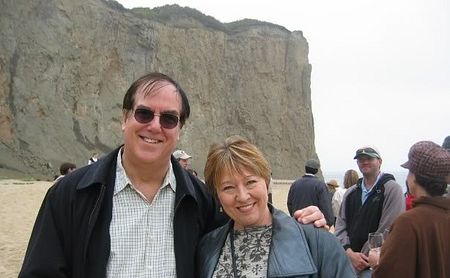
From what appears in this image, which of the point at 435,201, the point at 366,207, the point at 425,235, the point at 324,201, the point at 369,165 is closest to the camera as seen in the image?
the point at 425,235

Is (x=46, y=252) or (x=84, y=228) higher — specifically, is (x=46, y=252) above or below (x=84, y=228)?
below

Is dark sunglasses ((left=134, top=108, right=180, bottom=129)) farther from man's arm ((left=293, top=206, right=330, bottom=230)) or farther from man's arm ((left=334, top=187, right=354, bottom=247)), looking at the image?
man's arm ((left=334, top=187, right=354, bottom=247))

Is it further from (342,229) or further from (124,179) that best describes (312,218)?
(342,229)

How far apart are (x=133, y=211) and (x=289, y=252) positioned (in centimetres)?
79

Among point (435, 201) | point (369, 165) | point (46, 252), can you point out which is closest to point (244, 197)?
point (46, 252)

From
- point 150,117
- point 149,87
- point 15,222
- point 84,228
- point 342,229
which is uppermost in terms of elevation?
point 149,87

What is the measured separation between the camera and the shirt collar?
2350 millimetres

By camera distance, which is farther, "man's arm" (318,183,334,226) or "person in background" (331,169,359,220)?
"person in background" (331,169,359,220)

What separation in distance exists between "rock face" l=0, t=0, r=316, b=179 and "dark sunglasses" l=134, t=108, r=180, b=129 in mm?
28420

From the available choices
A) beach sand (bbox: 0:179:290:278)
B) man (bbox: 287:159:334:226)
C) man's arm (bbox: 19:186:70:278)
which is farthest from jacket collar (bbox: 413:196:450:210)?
beach sand (bbox: 0:179:290:278)

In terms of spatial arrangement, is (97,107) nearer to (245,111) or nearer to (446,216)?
(245,111)

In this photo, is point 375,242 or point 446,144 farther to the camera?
point 446,144

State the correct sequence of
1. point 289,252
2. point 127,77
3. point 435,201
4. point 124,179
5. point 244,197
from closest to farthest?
point 289,252
point 244,197
point 124,179
point 435,201
point 127,77

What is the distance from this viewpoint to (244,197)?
2.24 metres
